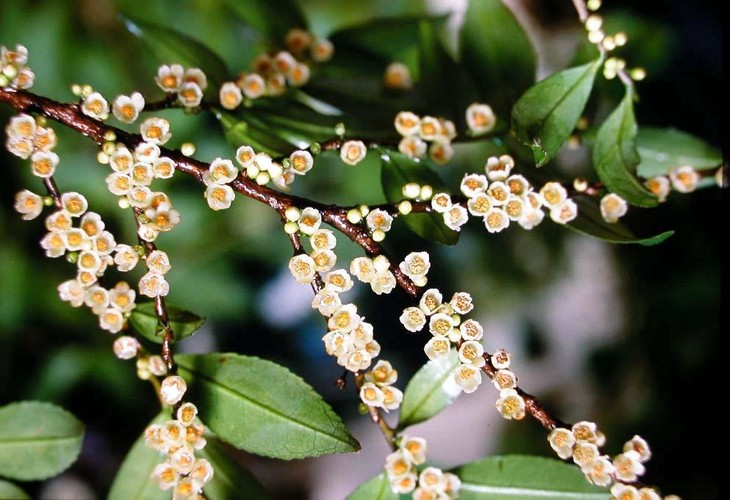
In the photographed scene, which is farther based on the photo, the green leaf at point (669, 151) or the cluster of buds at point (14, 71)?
the green leaf at point (669, 151)

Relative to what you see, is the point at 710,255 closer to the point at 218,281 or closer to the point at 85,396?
the point at 218,281

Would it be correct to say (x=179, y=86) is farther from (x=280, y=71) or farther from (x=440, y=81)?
(x=440, y=81)

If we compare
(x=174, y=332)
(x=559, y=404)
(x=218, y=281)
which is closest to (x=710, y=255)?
(x=559, y=404)

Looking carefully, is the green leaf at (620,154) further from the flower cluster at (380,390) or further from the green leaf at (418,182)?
the flower cluster at (380,390)

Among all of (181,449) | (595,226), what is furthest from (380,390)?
(595,226)

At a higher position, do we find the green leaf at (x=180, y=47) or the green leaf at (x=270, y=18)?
the green leaf at (x=270, y=18)

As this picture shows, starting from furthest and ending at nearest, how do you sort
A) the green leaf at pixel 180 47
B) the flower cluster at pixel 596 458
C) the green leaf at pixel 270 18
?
1. the green leaf at pixel 270 18
2. the green leaf at pixel 180 47
3. the flower cluster at pixel 596 458

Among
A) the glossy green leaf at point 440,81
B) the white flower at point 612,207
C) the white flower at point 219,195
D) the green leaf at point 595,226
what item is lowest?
the white flower at point 219,195

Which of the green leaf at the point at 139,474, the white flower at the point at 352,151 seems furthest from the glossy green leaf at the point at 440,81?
the green leaf at the point at 139,474
